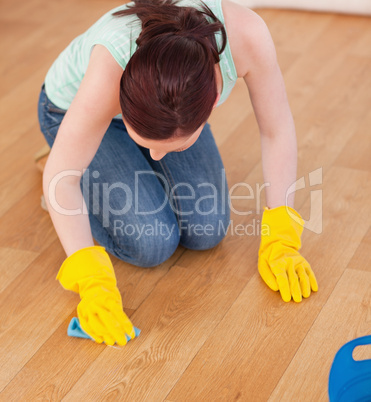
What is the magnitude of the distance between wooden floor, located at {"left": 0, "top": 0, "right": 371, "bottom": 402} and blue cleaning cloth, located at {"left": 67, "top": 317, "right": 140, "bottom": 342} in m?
0.02

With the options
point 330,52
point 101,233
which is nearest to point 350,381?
point 101,233

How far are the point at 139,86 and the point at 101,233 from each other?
22.7 inches

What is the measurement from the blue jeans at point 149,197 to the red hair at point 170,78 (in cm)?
42

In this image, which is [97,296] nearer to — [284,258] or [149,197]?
[149,197]

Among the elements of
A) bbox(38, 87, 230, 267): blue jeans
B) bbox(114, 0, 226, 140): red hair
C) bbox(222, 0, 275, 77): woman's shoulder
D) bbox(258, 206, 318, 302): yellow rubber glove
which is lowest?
bbox(258, 206, 318, 302): yellow rubber glove

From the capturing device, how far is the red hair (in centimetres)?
105

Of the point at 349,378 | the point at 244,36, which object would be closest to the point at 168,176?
the point at 244,36

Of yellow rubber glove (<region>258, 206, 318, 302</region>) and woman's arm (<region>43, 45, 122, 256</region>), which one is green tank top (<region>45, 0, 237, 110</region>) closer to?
woman's arm (<region>43, 45, 122, 256</region>)

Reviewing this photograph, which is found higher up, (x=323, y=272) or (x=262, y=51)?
(x=262, y=51)

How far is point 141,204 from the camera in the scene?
154 cm

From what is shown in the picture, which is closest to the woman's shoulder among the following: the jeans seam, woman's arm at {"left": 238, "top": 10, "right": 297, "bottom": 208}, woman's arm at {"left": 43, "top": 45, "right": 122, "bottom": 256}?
woman's arm at {"left": 238, "top": 10, "right": 297, "bottom": 208}

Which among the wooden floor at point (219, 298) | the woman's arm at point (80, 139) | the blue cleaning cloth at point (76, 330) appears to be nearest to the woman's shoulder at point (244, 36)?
the woman's arm at point (80, 139)

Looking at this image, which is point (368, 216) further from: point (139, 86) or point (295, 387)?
point (139, 86)

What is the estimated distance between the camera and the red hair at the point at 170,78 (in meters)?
1.05
